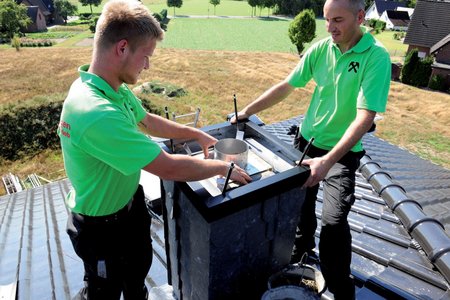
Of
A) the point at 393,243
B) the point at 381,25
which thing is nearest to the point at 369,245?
the point at 393,243

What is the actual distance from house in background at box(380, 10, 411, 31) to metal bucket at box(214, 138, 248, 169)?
6389 centimetres

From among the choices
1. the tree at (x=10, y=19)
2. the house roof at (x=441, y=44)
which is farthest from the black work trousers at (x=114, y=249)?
the tree at (x=10, y=19)

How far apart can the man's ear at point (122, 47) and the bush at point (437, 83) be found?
3066 cm

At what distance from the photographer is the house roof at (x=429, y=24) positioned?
33.1 m

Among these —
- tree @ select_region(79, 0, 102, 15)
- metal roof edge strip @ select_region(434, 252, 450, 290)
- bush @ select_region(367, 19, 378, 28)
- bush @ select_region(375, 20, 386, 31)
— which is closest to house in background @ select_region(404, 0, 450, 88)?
bush @ select_region(375, 20, 386, 31)

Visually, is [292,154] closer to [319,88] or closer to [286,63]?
[319,88]

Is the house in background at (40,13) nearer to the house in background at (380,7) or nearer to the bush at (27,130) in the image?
the bush at (27,130)

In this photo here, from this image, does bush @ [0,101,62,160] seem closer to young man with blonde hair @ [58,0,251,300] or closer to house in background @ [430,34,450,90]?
young man with blonde hair @ [58,0,251,300]

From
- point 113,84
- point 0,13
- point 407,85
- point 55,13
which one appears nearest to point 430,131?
point 407,85

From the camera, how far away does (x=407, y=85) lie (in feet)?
91.6

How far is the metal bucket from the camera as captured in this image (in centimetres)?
238

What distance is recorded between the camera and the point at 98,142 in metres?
1.89

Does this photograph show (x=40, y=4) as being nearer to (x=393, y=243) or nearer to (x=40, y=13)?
(x=40, y=13)

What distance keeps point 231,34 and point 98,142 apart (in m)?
55.8
